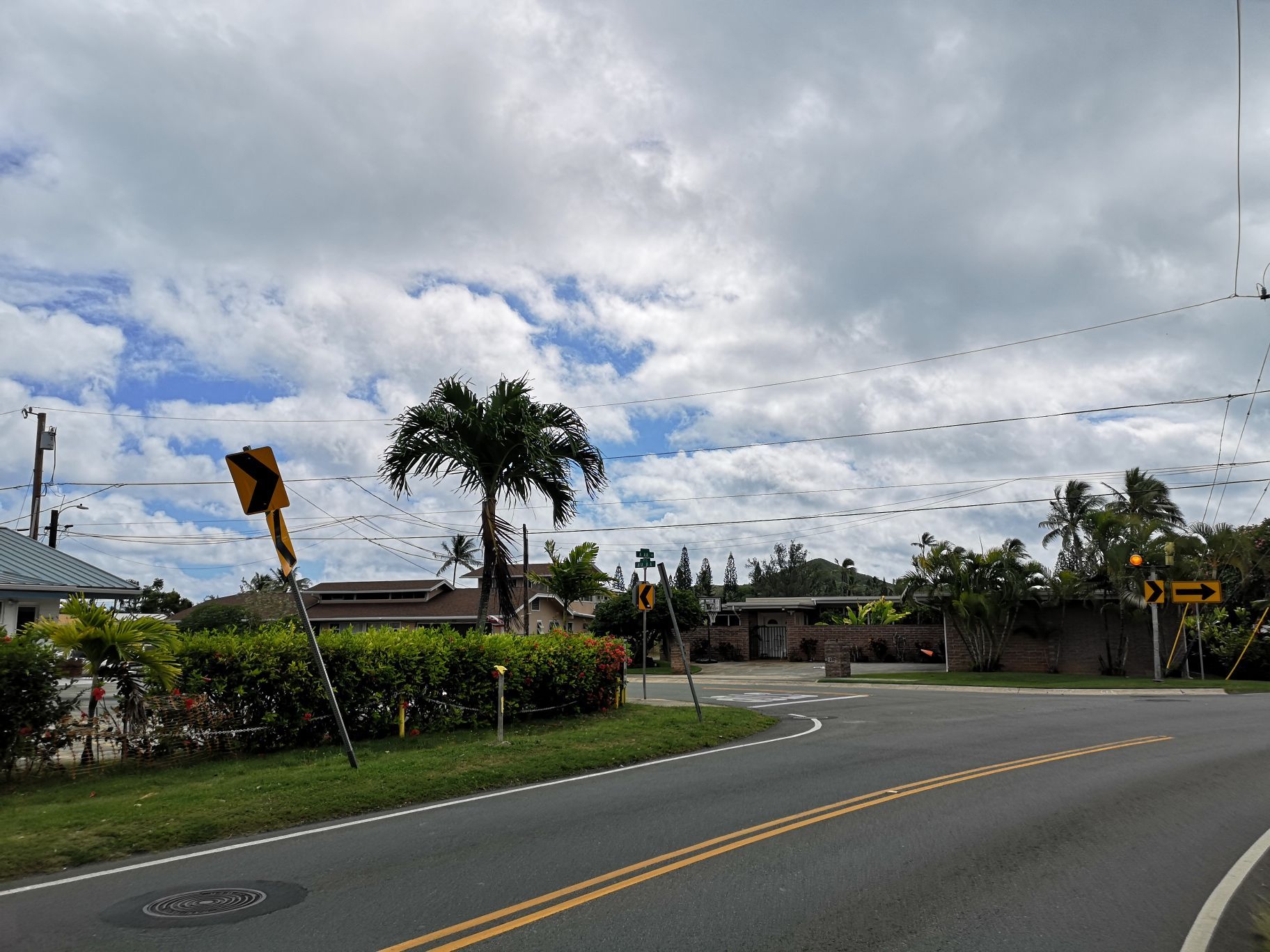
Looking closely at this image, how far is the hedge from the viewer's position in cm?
1112

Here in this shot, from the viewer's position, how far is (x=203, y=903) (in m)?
5.86

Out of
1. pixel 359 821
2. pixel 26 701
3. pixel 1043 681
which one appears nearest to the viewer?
pixel 359 821

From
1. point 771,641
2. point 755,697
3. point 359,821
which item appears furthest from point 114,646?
point 771,641

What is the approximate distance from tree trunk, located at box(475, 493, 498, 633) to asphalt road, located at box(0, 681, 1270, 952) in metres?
3.32

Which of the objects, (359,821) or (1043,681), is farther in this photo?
(1043,681)

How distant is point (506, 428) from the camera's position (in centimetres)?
1263

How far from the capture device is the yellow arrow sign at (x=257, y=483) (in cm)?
992

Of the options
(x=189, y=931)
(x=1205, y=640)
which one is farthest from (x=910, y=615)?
(x=189, y=931)

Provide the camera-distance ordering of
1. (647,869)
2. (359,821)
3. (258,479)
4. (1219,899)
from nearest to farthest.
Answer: (1219,899)
(647,869)
(359,821)
(258,479)

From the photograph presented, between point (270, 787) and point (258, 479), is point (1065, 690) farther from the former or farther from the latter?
point (258, 479)

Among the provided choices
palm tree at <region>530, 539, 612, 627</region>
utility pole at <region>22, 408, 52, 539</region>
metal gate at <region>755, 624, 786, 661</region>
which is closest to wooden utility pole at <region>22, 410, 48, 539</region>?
utility pole at <region>22, 408, 52, 539</region>

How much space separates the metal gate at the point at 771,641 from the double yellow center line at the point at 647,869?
36.7 meters

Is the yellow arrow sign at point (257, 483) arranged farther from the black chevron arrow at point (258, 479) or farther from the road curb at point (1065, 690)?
the road curb at point (1065, 690)

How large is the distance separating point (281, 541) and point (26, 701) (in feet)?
10.1
